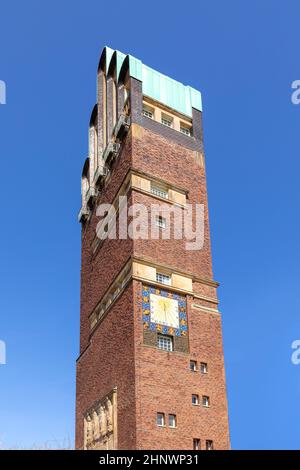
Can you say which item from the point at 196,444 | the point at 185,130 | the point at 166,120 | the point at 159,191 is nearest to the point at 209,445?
the point at 196,444

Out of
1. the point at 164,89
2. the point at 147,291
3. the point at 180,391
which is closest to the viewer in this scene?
the point at 180,391

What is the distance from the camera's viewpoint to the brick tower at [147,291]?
3419cm

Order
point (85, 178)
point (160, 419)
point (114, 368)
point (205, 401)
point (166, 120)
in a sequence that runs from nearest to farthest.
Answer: point (160, 419) < point (205, 401) < point (114, 368) < point (166, 120) < point (85, 178)

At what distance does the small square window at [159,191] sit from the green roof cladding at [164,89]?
7085 mm

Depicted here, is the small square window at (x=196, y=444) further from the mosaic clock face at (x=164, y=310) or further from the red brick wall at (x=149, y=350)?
the mosaic clock face at (x=164, y=310)

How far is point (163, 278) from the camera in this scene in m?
38.1

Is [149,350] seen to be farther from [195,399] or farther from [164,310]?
[195,399]

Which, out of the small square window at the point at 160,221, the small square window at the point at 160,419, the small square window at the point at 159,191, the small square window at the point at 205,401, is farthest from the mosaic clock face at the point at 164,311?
the small square window at the point at 159,191

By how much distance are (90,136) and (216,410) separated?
25961mm

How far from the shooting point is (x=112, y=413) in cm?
3538

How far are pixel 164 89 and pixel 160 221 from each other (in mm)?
11256

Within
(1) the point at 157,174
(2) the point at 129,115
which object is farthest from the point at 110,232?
(2) the point at 129,115
